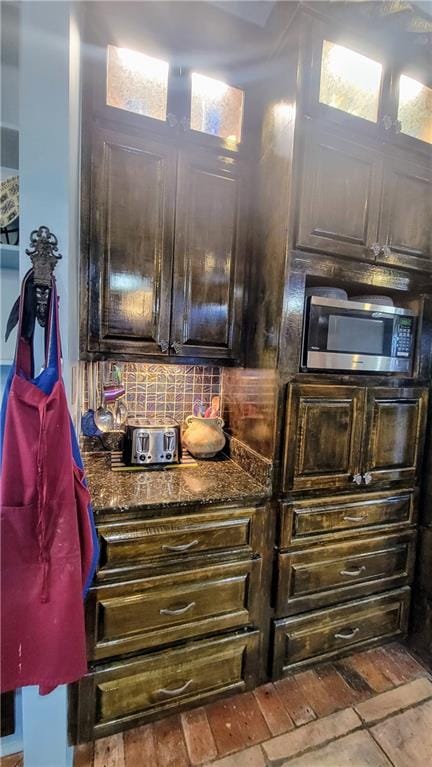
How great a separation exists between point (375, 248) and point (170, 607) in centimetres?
174

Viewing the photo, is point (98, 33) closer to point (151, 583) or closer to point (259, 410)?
point (259, 410)

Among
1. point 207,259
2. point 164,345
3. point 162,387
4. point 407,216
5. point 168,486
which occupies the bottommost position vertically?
point 168,486

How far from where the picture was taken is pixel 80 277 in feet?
4.49

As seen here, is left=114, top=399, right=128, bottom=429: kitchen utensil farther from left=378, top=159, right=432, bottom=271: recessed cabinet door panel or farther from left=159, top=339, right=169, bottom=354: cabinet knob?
left=378, top=159, right=432, bottom=271: recessed cabinet door panel

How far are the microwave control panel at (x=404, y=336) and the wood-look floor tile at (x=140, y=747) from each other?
1.90 meters

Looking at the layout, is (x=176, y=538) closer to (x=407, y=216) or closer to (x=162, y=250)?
(x=162, y=250)

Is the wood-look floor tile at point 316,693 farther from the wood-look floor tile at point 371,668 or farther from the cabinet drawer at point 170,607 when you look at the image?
the cabinet drawer at point 170,607

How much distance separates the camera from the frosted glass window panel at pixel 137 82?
1377 millimetres

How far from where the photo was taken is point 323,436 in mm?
1445

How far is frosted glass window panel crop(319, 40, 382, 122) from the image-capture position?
1.34 metres

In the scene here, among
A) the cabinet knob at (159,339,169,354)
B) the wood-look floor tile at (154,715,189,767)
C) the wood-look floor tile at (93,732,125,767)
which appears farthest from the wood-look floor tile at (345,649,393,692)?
the cabinet knob at (159,339,169,354)

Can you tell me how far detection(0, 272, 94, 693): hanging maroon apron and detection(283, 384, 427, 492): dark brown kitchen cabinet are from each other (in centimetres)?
86

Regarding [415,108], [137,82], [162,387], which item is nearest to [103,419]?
[162,387]

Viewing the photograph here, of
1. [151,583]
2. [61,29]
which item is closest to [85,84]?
[61,29]
